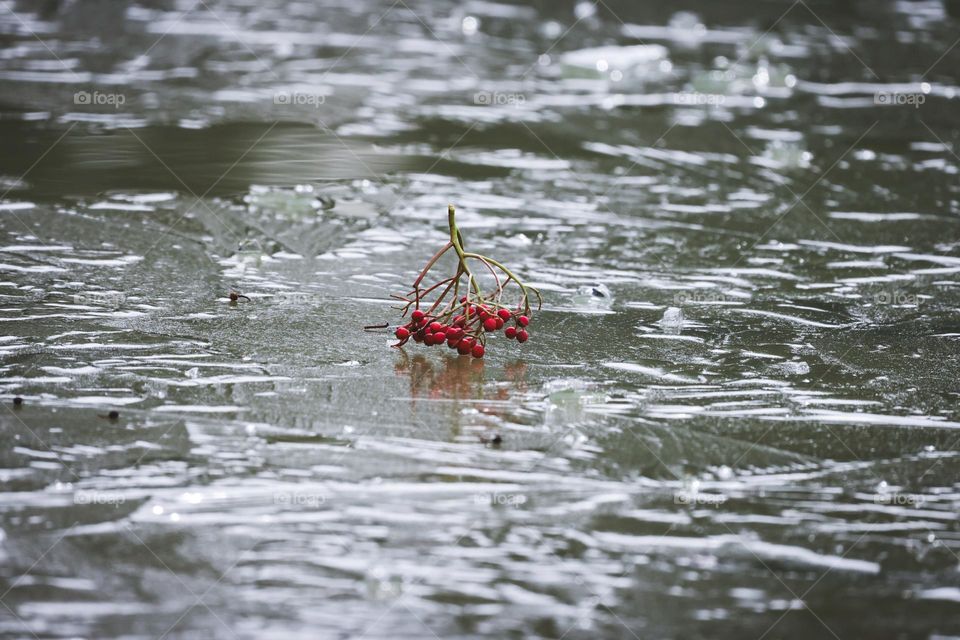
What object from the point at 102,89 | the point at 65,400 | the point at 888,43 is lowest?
the point at 65,400

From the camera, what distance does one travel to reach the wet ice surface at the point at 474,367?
5.79 feet

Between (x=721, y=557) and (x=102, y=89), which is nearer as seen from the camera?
(x=721, y=557)

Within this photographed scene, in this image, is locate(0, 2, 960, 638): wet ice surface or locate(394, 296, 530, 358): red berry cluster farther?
locate(394, 296, 530, 358): red berry cluster

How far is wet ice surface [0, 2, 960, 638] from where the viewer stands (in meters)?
1.76

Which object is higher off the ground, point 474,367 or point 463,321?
point 463,321

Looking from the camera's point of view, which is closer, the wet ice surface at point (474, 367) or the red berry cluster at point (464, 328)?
the wet ice surface at point (474, 367)

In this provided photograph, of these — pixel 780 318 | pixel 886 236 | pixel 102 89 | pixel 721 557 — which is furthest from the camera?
pixel 102 89

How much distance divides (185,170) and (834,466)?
8.72ft

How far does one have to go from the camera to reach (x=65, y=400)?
2.26m

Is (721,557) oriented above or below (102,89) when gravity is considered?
below

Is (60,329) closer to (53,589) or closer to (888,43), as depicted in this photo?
(53,589)

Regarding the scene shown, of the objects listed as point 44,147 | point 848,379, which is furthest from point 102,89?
point 848,379

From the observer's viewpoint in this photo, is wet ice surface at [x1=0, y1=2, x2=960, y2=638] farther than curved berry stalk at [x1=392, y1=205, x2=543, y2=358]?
No

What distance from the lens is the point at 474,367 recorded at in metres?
2.55
